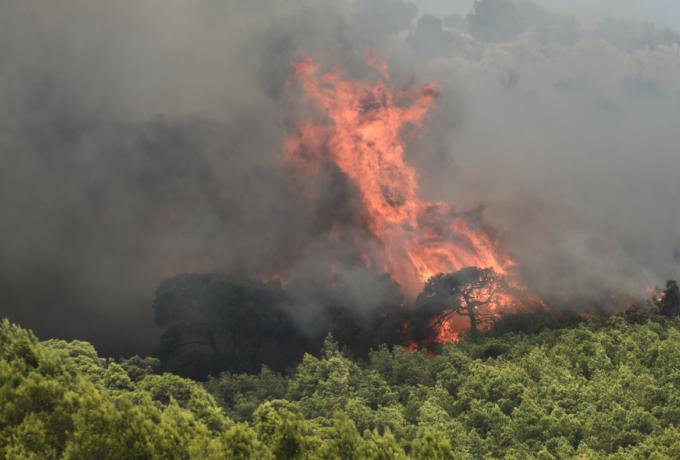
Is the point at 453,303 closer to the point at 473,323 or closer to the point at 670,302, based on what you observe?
the point at 473,323

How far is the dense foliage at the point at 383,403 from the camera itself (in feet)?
155

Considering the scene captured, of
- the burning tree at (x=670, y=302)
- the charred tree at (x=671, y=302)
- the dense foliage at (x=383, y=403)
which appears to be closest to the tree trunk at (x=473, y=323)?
the dense foliage at (x=383, y=403)

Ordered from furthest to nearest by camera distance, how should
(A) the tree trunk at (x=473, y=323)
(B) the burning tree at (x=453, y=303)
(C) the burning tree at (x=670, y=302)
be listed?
(B) the burning tree at (x=453, y=303), (A) the tree trunk at (x=473, y=323), (C) the burning tree at (x=670, y=302)

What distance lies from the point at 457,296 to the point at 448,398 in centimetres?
3955

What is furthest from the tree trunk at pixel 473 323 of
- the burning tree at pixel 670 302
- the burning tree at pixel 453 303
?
the burning tree at pixel 670 302

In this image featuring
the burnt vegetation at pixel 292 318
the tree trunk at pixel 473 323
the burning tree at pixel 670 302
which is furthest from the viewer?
the burnt vegetation at pixel 292 318

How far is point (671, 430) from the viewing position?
67.9 meters

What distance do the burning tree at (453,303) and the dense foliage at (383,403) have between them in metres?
11.8

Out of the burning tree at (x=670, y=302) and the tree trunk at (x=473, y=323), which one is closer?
the burning tree at (x=670, y=302)

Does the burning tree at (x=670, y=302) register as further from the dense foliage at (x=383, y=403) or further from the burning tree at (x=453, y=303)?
the burning tree at (x=453, y=303)

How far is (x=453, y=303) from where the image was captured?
12238 centimetres

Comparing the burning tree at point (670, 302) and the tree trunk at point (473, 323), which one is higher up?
the burning tree at point (670, 302)

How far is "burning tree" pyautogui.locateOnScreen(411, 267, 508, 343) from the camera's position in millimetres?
122438

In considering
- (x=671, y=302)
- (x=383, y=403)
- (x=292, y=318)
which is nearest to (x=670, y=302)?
(x=671, y=302)
